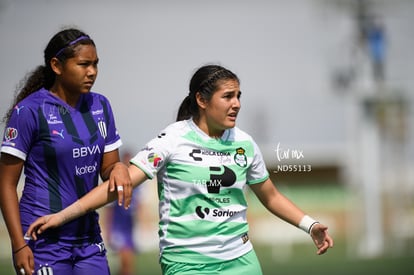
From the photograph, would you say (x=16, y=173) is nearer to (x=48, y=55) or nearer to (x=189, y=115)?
(x=48, y=55)

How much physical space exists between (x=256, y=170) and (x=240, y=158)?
0.18m

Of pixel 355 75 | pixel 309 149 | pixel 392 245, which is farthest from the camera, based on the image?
pixel 309 149

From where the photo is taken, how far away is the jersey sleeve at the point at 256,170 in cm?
480

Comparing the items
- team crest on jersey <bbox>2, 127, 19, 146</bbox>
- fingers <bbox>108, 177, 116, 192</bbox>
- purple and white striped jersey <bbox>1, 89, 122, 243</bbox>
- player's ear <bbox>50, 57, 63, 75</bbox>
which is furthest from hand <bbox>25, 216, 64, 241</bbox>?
player's ear <bbox>50, 57, 63, 75</bbox>

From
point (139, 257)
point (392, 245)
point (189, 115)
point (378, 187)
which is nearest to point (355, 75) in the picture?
point (378, 187)

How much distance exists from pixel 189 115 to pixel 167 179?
19.9 inches

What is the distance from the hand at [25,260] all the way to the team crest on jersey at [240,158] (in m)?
1.30

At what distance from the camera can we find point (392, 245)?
856 inches

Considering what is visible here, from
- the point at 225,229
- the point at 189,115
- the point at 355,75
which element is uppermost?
the point at 189,115

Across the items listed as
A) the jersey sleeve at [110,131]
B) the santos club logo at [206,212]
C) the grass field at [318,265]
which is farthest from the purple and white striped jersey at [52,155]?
the grass field at [318,265]

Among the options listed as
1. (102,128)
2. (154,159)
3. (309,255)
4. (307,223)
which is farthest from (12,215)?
(309,255)

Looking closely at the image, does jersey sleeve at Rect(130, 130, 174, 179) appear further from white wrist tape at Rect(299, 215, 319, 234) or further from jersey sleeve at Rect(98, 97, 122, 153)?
white wrist tape at Rect(299, 215, 319, 234)

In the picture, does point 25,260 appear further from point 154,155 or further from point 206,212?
point 206,212

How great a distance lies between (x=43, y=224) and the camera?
421 centimetres
